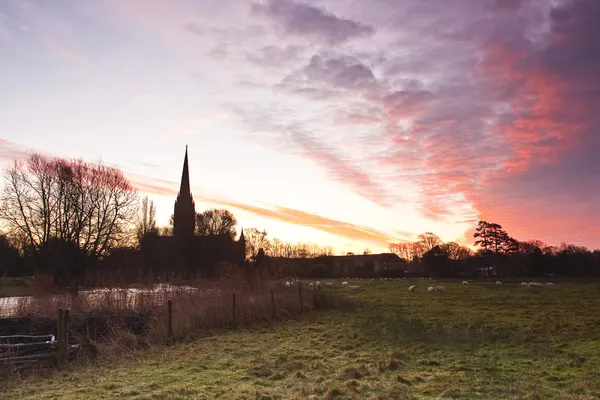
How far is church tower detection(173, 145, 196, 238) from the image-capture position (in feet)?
294

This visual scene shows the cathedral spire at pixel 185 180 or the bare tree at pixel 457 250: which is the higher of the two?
the cathedral spire at pixel 185 180

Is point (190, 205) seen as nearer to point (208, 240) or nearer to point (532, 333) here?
point (208, 240)

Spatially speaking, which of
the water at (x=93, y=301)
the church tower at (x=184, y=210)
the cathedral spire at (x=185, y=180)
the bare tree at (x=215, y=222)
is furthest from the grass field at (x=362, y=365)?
the cathedral spire at (x=185, y=180)

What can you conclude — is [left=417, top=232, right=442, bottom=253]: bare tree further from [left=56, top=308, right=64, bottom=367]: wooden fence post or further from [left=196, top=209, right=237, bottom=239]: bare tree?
[left=56, top=308, right=64, bottom=367]: wooden fence post

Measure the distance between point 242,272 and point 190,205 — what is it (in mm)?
71865

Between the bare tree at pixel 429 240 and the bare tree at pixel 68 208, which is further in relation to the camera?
the bare tree at pixel 429 240

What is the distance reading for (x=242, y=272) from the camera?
82.8ft

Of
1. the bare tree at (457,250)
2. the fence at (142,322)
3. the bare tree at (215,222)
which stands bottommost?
the fence at (142,322)

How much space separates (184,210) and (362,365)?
8644 centimetres

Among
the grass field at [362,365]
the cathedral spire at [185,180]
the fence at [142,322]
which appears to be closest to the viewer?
the grass field at [362,365]

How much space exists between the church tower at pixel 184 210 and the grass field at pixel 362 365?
74212 mm

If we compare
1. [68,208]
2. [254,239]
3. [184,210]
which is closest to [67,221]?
[68,208]

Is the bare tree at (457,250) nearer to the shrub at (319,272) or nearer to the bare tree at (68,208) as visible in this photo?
the shrub at (319,272)

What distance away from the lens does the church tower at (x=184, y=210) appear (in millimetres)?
89631
